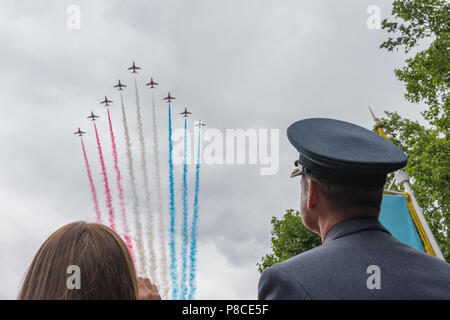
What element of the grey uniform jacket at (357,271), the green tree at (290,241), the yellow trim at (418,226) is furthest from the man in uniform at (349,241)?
the green tree at (290,241)

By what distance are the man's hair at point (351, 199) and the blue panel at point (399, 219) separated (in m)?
10.5

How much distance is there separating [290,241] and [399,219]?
16387 millimetres

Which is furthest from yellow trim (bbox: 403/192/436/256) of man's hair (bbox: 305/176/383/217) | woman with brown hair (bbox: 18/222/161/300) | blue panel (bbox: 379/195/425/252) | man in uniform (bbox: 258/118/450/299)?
woman with brown hair (bbox: 18/222/161/300)

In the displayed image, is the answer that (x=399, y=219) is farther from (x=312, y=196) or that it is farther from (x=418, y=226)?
(x=312, y=196)

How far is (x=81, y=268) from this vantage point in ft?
8.16

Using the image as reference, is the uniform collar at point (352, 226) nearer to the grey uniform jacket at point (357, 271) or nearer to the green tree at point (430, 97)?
the grey uniform jacket at point (357, 271)

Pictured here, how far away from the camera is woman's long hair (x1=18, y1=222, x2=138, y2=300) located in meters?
2.46

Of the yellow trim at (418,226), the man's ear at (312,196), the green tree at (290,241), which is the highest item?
the man's ear at (312,196)

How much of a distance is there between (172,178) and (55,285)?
3615cm

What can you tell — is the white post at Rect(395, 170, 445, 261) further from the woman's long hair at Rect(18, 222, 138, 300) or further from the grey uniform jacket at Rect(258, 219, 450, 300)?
the woman's long hair at Rect(18, 222, 138, 300)

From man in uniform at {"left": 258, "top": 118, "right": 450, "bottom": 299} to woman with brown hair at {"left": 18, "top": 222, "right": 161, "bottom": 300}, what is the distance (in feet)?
2.78

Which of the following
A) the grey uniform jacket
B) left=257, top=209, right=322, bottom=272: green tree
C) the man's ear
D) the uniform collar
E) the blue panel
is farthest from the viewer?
left=257, top=209, right=322, bottom=272: green tree

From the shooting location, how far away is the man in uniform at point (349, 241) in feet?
7.85
